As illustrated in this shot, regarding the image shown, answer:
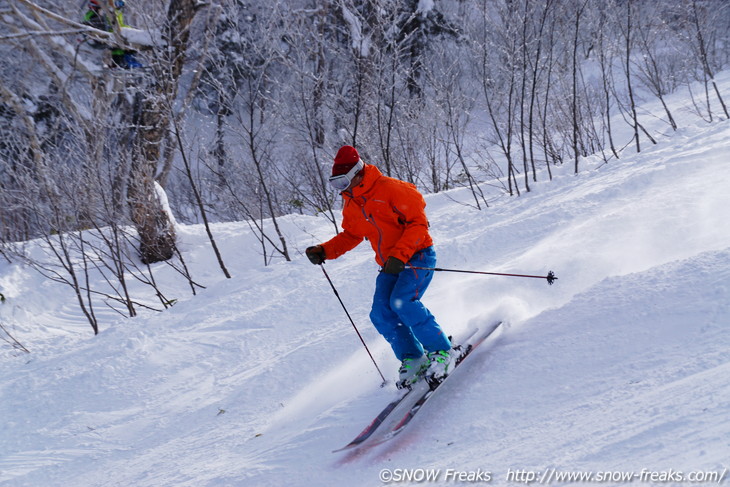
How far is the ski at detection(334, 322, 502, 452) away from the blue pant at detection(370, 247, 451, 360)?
0.25m

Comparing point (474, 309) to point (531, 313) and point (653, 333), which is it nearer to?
point (531, 313)

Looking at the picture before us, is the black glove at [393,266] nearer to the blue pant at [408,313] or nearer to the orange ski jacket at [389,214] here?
the orange ski jacket at [389,214]

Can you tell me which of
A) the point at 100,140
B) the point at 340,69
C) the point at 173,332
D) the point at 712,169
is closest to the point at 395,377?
the point at 173,332

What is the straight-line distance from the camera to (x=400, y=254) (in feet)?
11.5

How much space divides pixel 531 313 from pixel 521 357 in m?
1.16

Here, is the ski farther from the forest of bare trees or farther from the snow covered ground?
the forest of bare trees

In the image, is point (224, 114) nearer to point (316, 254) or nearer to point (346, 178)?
point (316, 254)

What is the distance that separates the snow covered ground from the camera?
2.49m

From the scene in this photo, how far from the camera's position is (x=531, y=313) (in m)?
4.63

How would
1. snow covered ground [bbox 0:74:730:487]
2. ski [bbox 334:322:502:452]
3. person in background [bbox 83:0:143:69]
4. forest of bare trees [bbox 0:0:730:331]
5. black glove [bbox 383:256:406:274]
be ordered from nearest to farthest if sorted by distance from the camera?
snow covered ground [bbox 0:74:730:487] → ski [bbox 334:322:502:452] → black glove [bbox 383:256:406:274] → forest of bare trees [bbox 0:0:730:331] → person in background [bbox 83:0:143:69]

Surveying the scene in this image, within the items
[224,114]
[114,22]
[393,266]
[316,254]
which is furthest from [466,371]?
[224,114]

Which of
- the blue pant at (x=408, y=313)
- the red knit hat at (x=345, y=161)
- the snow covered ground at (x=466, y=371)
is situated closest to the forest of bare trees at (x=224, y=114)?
the snow covered ground at (x=466, y=371)

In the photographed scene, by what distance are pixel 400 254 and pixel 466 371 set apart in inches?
38.9

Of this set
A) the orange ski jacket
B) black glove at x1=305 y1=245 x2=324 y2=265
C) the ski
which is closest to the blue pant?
the orange ski jacket
